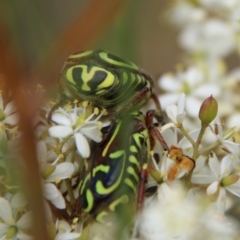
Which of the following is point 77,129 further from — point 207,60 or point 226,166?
point 207,60

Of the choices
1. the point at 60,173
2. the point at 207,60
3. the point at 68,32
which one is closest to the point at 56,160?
the point at 60,173

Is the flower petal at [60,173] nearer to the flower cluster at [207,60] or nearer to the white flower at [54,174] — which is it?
the white flower at [54,174]

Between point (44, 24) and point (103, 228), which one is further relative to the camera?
point (103, 228)

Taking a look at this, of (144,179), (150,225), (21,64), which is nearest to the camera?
(21,64)

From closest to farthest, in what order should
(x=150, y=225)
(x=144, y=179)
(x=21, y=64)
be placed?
(x=21, y=64) < (x=150, y=225) < (x=144, y=179)

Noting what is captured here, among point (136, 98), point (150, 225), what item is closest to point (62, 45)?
point (150, 225)

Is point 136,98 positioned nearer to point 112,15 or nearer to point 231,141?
point 231,141

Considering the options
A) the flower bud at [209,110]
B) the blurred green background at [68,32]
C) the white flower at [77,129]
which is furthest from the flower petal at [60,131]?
the blurred green background at [68,32]
